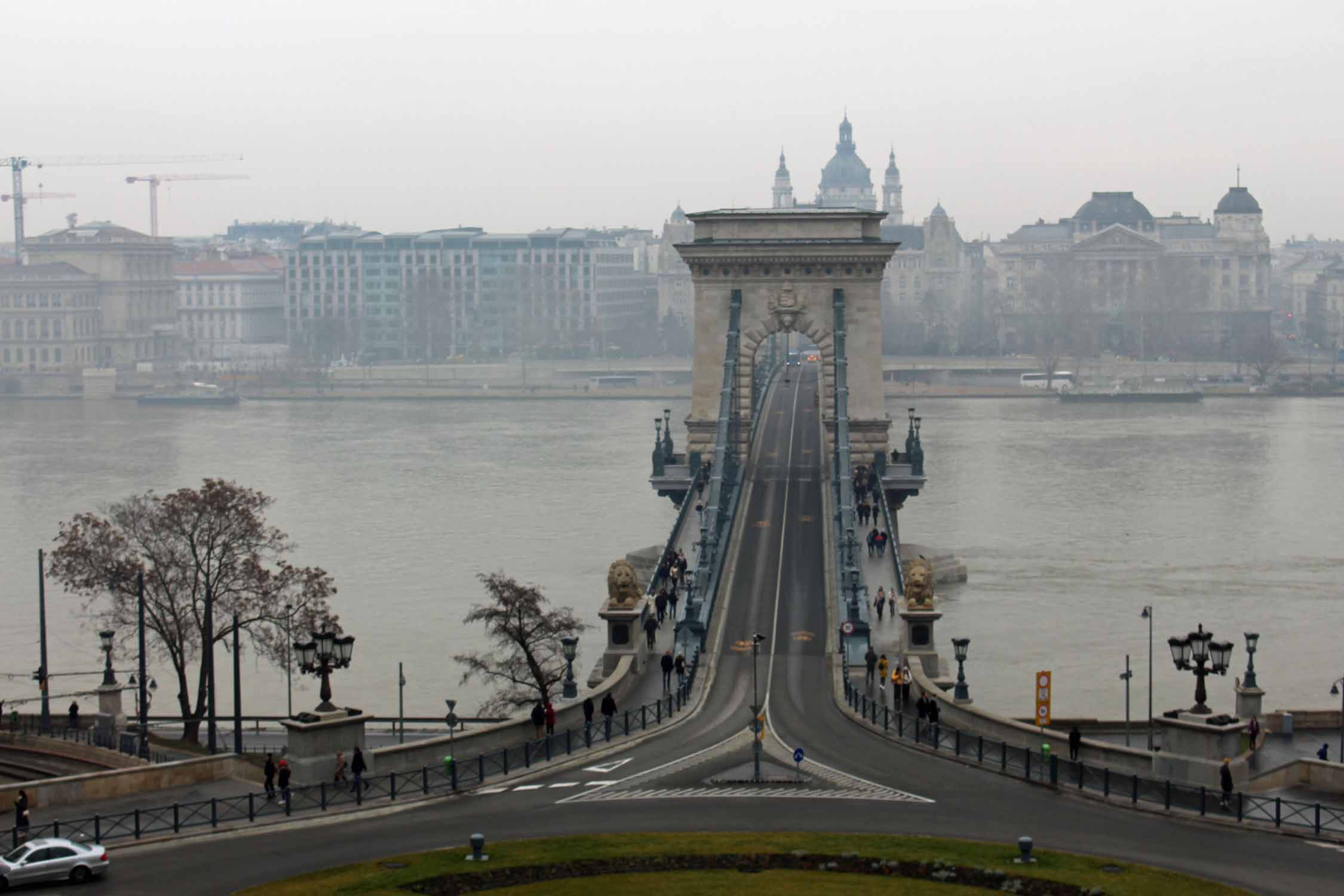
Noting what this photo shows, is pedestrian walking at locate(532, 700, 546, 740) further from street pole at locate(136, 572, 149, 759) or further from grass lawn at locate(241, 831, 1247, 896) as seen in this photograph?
street pole at locate(136, 572, 149, 759)

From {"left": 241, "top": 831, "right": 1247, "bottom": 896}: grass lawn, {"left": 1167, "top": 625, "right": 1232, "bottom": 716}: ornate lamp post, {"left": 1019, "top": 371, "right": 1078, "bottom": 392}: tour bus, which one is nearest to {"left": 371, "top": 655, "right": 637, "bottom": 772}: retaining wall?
{"left": 241, "top": 831, "right": 1247, "bottom": 896}: grass lawn

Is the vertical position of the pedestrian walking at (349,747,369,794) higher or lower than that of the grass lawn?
higher

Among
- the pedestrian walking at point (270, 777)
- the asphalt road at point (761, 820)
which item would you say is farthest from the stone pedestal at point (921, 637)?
the pedestrian walking at point (270, 777)

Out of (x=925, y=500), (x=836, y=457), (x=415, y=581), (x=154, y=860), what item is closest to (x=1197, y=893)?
(x=154, y=860)

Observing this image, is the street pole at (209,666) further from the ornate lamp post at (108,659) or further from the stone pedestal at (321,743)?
the stone pedestal at (321,743)

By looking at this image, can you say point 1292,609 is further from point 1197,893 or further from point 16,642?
point 1197,893
